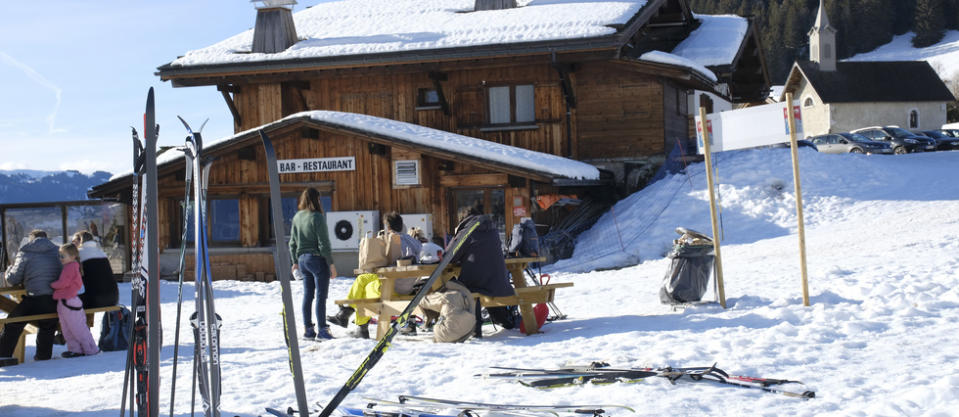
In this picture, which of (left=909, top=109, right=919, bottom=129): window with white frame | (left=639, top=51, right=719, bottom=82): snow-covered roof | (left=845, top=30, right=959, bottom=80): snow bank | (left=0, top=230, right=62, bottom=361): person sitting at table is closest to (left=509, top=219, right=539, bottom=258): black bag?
(left=0, top=230, right=62, bottom=361): person sitting at table

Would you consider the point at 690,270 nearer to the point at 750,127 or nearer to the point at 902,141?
the point at 750,127

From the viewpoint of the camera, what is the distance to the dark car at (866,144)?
32.6 meters

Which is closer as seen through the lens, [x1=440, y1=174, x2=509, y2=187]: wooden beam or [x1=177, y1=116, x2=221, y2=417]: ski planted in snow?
[x1=177, y1=116, x2=221, y2=417]: ski planted in snow

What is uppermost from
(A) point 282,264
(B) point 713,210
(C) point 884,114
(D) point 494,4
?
(C) point 884,114

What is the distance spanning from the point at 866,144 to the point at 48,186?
8518cm

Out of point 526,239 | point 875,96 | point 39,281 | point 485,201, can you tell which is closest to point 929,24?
point 875,96

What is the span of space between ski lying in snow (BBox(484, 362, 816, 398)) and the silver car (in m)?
29.1

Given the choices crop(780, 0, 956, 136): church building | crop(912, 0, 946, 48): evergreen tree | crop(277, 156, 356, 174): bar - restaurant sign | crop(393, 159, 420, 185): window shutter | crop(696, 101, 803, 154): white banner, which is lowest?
crop(696, 101, 803, 154): white banner

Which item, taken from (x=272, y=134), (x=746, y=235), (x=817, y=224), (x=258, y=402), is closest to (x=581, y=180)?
(x=746, y=235)

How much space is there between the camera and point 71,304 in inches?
358

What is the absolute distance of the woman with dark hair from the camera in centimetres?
925

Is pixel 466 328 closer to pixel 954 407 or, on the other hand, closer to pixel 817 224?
pixel 954 407

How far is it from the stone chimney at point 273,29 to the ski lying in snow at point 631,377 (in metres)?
18.2

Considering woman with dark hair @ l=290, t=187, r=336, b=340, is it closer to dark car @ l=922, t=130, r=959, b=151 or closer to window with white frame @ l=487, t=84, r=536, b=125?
window with white frame @ l=487, t=84, r=536, b=125
